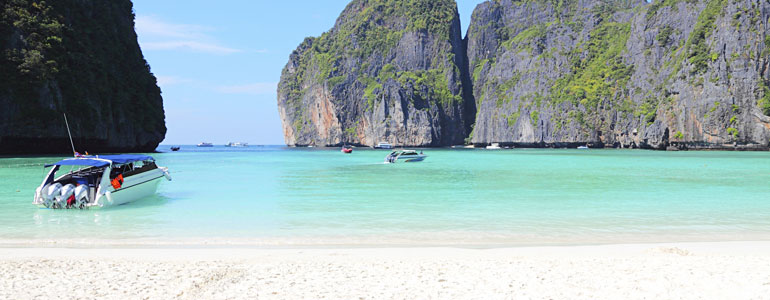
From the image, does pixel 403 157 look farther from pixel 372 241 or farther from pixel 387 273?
pixel 387 273

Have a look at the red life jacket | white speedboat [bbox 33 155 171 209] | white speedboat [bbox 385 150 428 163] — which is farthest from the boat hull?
white speedboat [bbox 385 150 428 163]

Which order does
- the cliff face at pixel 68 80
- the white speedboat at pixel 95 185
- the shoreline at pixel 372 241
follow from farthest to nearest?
the cliff face at pixel 68 80
the white speedboat at pixel 95 185
the shoreline at pixel 372 241

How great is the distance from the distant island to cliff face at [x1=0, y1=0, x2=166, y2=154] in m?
101

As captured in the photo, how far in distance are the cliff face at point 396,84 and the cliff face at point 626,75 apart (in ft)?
44.1

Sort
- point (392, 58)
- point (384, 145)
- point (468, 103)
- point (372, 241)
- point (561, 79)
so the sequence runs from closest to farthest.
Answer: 1. point (372, 241)
2. point (561, 79)
3. point (384, 145)
4. point (392, 58)
5. point (468, 103)

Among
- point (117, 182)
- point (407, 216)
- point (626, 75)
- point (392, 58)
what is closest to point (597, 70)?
point (626, 75)

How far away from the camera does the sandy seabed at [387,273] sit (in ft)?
21.8

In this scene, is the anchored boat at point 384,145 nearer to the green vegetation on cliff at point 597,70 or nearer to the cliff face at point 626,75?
the cliff face at point 626,75

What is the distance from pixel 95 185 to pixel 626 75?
138m

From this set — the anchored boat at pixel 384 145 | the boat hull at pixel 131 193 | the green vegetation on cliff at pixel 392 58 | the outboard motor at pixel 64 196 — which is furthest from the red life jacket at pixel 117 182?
the green vegetation on cliff at pixel 392 58

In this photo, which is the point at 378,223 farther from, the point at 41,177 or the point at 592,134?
the point at 592,134

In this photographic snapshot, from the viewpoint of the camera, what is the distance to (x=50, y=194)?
1631 centimetres

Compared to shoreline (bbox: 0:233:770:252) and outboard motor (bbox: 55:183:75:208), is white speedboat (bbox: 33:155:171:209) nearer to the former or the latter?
outboard motor (bbox: 55:183:75:208)

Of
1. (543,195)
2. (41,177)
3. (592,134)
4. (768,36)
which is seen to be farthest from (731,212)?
(592,134)
